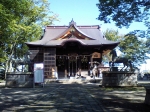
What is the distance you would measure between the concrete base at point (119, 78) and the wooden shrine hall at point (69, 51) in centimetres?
1012

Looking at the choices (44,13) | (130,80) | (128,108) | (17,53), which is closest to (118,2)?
(128,108)

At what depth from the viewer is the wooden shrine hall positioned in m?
24.3

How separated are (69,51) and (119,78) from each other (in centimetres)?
1292

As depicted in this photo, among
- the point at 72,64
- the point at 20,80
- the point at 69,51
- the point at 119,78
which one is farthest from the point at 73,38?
the point at 119,78

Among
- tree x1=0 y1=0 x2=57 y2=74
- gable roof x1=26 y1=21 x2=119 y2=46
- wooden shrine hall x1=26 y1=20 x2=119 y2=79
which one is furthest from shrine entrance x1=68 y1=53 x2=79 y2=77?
tree x1=0 y1=0 x2=57 y2=74

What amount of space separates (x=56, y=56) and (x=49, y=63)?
1.49 metres

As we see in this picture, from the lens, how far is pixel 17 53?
115 feet

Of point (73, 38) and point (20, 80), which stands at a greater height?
point (73, 38)

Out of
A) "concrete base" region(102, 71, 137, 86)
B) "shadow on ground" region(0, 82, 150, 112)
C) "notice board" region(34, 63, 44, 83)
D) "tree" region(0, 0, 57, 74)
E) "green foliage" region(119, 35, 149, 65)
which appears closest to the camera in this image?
"shadow on ground" region(0, 82, 150, 112)

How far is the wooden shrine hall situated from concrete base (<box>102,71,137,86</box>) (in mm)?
10117

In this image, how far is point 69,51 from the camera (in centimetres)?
2606

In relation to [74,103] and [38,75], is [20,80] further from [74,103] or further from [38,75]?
[74,103]

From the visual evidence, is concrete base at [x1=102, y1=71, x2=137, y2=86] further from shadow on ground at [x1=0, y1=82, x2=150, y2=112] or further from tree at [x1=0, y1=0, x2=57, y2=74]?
tree at [x1=0, y1=0, x2=57, y2=74]

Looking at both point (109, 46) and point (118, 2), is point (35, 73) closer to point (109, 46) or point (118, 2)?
point (118, 2)
